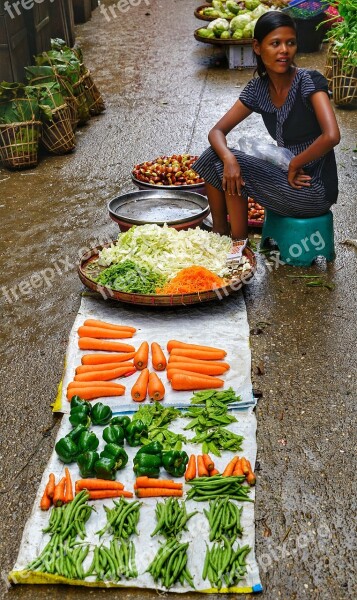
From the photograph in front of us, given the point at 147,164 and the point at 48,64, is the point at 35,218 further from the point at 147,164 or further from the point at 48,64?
the point at 48,64

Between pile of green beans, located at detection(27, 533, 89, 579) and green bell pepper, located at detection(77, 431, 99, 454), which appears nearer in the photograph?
pile of green beans, located at detection(27, 533, 89, 579)

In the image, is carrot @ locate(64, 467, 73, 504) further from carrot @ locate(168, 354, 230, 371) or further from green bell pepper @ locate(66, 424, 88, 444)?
carrot @ locate(168, 354, 230, 371)

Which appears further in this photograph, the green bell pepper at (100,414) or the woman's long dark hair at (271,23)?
the woman's long dark hair at (271,23)

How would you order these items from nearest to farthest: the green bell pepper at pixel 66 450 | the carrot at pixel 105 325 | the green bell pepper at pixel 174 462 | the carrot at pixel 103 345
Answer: the green bell pepper at pixel 174 462
the green bell pepper at pixel 66 450
the carrot at pixel 103 345
the carrot at pixel 105 325

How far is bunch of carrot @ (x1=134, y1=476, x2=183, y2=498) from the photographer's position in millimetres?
3027

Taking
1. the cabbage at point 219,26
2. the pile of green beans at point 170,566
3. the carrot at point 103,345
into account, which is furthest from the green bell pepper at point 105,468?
the cabbage at point 219,26

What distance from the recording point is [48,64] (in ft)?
25.1

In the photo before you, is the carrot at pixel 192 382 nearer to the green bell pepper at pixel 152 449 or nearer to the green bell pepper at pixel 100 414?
the green bell pepper at pixel 100 414

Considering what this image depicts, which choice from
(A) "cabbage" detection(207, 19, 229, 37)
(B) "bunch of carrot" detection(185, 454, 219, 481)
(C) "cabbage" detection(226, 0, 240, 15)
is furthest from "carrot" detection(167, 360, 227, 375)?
(C) "cabbage" detection(226, 0, 240, 15)

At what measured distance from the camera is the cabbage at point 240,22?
10.2 metres

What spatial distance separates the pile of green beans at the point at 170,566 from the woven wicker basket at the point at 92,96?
20.8ft

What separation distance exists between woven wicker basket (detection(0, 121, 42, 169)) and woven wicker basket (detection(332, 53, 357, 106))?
11.4ft

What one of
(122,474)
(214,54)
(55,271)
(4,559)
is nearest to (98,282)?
(55,271)

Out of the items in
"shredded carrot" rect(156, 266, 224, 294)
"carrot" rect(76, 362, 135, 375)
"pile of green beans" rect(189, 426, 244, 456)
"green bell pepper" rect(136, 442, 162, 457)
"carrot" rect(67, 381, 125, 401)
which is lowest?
"carrot" rect(76, 362, 135, 375)
